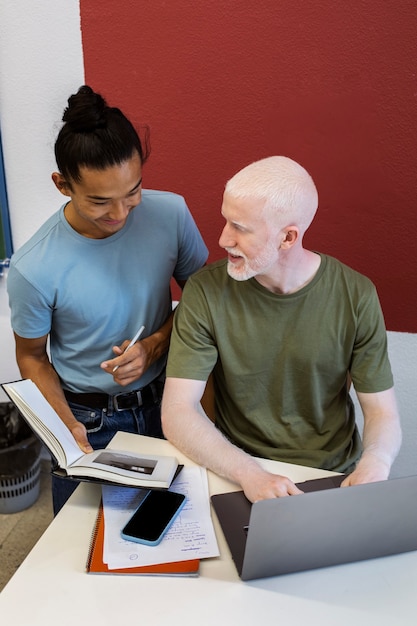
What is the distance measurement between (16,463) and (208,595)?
61.2 inches

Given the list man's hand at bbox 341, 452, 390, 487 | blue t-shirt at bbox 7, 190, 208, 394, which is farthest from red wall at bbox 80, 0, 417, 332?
man's hand at bbox 341, 452, 390, 487

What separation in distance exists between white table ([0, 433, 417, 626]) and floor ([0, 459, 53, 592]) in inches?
47.8

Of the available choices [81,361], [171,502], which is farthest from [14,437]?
[171,502]

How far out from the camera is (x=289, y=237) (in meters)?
1.33

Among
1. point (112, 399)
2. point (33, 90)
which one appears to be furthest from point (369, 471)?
point (33, 90)

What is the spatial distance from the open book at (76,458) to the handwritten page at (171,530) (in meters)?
0.05

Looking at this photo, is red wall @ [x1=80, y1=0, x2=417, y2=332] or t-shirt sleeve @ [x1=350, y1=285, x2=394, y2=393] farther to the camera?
red wall @ [x1=80, y1=0, x2=417, y2=332]

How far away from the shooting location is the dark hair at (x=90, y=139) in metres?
1.25

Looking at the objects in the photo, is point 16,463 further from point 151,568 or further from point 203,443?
point 151,568

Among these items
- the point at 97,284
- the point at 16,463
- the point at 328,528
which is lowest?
the point at 16,463

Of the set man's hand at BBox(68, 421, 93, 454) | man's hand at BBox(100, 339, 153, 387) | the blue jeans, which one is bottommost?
the blue jeans

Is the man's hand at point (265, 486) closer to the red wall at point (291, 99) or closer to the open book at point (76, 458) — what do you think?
the open book at point (76, 458)

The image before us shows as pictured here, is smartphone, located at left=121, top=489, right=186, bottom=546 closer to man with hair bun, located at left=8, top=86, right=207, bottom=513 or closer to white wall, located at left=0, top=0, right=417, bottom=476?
man with hair bun, located at left=8, top=86, right=207, bottom=513

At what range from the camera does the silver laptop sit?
889mm
